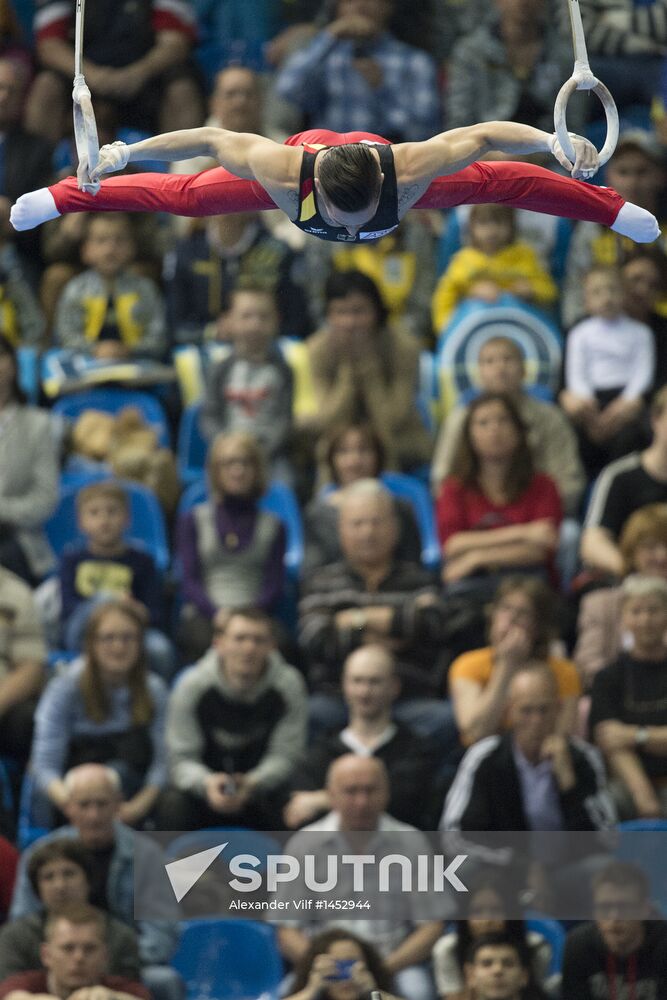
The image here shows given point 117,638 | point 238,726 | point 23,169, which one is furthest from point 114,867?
point 23,169

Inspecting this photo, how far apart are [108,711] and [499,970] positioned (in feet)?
5.75

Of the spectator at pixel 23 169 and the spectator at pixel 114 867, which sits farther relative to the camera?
the spectator at pixel 23 169

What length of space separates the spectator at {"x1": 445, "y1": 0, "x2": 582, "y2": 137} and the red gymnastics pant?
3.20m

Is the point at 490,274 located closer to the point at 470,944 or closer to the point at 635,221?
the point at 635,221

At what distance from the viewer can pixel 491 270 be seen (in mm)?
8359

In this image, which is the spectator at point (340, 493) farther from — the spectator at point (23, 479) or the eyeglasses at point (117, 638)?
the spectator at point (23, 479)

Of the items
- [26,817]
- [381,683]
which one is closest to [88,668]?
[26,817]

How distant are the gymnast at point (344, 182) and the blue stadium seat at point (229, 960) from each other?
2518 millimetres

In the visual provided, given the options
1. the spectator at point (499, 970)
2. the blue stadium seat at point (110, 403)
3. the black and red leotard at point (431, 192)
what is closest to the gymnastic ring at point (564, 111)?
the black and red leotard at point (431, 192)

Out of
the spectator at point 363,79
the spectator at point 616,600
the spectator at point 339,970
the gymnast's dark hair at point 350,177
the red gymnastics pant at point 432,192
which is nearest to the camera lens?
the gymnast's dark hair at point 350,177

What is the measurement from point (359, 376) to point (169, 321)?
0.98 m

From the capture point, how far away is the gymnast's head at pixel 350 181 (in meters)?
5.10

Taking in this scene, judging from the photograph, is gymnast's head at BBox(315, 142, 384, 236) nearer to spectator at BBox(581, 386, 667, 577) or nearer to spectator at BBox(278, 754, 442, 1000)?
spectator at BBox(278, 754, 442, 1000)

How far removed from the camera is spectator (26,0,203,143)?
358 inches
